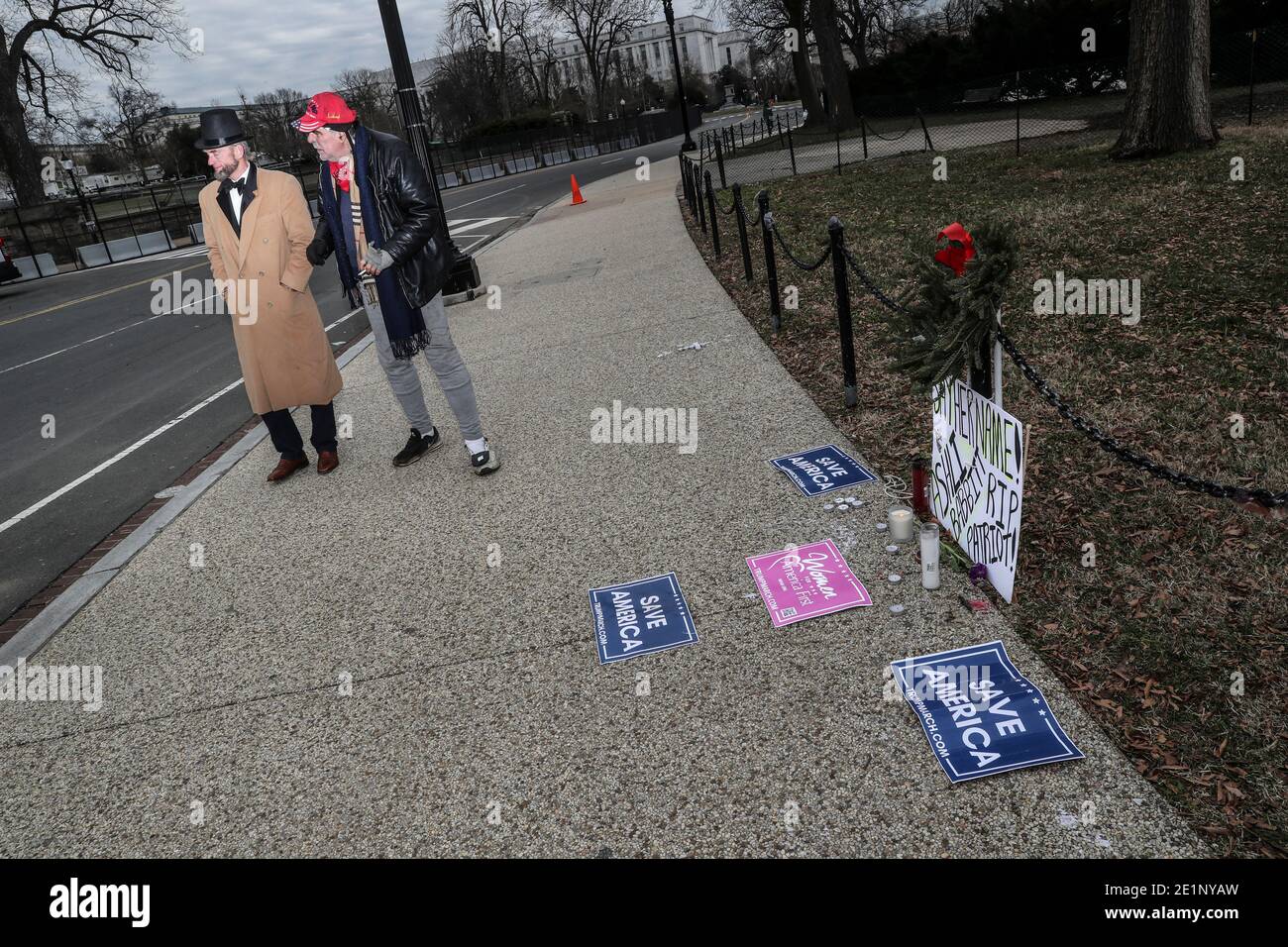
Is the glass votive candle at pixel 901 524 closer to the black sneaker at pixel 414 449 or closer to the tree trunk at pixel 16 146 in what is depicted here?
the black sneaker at pixel 414 449

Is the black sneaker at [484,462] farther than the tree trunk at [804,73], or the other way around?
the tree trunk at [804,73]

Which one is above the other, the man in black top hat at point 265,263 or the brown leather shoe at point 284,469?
the man in black top hat at point 265,263

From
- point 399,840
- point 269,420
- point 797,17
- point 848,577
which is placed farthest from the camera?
point 797,17

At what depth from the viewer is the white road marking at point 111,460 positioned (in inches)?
246

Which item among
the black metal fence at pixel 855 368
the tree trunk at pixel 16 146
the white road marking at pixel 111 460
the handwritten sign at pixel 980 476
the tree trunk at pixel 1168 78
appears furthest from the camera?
the tree trunk at pixel 16 146

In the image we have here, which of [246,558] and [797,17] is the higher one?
[797,17]

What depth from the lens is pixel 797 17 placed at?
36812 mm

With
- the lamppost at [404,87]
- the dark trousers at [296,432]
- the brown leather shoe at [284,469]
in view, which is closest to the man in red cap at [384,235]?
the dark trousers at [296,432]

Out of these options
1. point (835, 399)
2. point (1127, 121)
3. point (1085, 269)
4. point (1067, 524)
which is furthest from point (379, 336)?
point (1127, 121)

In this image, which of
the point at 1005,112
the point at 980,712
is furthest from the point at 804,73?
the point at 980,712

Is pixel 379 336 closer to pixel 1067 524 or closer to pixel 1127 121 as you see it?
pixel 1067 524

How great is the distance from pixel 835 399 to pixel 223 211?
4094 mm

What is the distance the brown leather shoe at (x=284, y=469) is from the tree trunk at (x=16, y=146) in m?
37.1

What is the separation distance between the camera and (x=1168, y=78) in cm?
1289
